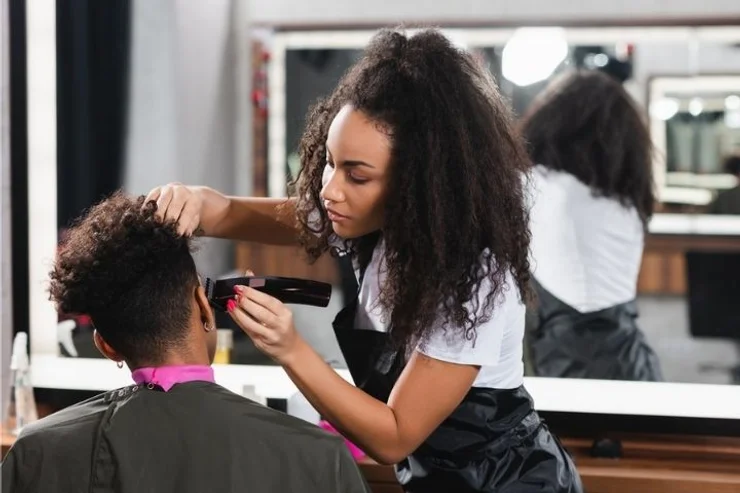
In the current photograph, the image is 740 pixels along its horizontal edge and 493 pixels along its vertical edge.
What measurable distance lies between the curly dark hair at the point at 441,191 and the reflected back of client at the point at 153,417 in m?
0.25

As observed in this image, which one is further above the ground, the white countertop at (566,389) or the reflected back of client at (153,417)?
the reflected back of client at (153,417)

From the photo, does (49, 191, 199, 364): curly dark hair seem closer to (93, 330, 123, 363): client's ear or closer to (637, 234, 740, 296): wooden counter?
(93, 330, 123, 363): client's ear

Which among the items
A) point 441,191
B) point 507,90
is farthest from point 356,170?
point 507,90

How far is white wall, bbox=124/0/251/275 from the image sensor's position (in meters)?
3.62

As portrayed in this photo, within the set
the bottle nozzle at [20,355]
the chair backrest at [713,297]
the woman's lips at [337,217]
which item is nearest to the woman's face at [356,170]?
the woman's lips at [337,217]

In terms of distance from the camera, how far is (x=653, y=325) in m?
4.68

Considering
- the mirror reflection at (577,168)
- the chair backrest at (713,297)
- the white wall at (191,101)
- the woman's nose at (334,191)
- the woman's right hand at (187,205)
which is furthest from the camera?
the chair backrest at (713,297)

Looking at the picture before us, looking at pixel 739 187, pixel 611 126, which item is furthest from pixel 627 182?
pixel 739 187

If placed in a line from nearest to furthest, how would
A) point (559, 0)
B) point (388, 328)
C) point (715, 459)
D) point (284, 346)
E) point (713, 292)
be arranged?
point (284, 346) → point (388, 328) → point (715, 459) → point (713, 292) → point (559, 0)

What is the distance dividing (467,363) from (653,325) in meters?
3.56

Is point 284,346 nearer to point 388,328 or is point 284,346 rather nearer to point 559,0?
point 388,328

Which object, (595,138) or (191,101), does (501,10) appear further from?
(595,138)

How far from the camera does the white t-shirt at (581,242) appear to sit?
2.51 meters

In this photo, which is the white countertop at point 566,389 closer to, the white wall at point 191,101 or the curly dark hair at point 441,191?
the curly dark hair at point 441,191
